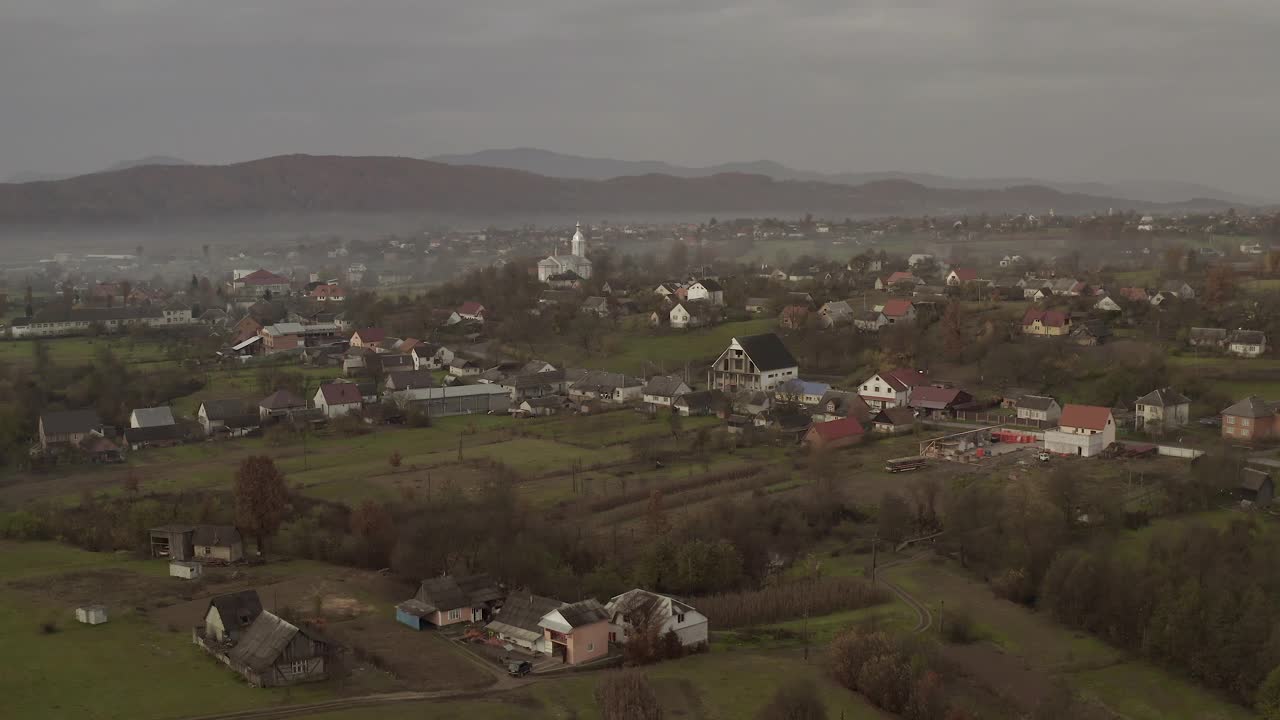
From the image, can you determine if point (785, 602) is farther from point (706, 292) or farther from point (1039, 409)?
point (706, 292)

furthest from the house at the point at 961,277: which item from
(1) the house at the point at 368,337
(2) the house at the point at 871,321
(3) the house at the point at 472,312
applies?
(1) the house at the point at 368,337

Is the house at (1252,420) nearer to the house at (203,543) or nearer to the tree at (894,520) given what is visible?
the tree at (894,520)

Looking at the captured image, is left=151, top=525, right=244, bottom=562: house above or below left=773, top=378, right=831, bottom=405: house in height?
below

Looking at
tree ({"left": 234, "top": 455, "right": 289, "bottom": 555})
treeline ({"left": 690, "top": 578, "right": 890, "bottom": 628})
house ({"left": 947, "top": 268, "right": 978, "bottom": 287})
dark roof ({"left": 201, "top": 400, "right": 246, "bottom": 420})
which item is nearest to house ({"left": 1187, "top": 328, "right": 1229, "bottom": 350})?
house ({"left": 947, "top": 268, "right": 978, "bottom": 287})

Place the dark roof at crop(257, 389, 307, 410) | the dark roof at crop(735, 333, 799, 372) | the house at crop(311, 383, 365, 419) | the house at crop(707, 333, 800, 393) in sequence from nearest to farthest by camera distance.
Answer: the dark roof at crop(257, 389, 307, 410)
the house at crop(311, 383, 365, 419)
the house at crop(707, 333, 800, 393)
the dark roof at crop(735, 333, 799, 372)

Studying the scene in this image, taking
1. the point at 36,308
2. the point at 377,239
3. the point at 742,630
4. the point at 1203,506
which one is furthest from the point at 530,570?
the point at 377,239

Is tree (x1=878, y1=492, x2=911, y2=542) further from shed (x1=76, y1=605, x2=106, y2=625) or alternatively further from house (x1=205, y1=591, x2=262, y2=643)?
shed (x1=76, y1=605, x2=106, y2=625)

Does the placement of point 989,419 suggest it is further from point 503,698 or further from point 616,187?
point 616,187

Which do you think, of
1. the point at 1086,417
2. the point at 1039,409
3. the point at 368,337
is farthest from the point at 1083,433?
the point at 368,337
